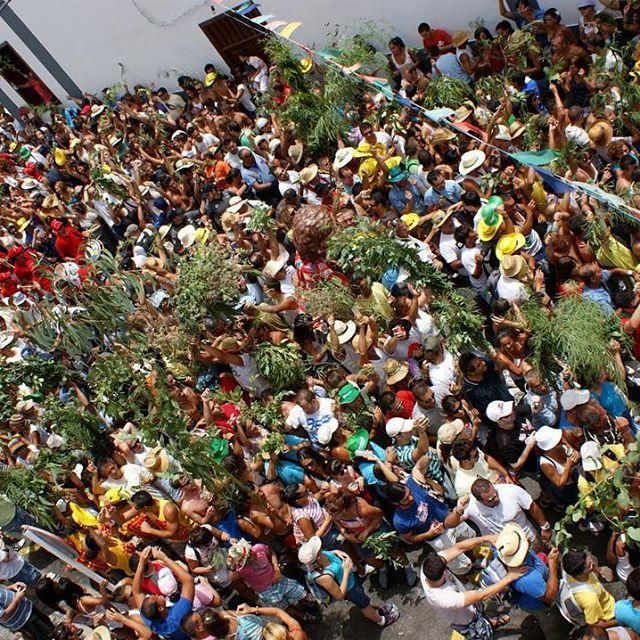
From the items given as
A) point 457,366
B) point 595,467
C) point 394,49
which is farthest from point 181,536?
point 394,49

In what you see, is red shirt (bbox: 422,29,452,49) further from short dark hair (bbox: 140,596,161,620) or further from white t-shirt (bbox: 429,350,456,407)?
short dark hair (bbox: 140,596,161,620)

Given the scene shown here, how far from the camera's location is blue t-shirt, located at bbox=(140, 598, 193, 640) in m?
5.80

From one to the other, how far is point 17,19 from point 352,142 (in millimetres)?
11098

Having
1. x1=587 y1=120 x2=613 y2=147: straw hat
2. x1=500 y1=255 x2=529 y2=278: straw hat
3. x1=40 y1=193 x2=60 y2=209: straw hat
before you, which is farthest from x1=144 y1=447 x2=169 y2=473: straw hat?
x1=40 y1=193 x2=60 y2=209: straw hat

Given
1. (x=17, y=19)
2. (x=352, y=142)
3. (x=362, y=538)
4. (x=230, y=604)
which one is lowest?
(x=230, y=604)

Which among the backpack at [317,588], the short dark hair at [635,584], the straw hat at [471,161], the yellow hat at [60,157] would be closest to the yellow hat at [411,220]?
the straw hat at [471,161]

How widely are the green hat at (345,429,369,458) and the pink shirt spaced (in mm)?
1103

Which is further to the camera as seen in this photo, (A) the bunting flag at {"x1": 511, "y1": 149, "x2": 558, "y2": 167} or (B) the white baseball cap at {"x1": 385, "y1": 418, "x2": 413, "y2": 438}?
(A) the bunting flag at {"x1": 511, "y1": 149, "x2": 558, "y2": 167}

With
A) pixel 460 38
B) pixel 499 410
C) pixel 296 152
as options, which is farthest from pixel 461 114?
pixel 499 410

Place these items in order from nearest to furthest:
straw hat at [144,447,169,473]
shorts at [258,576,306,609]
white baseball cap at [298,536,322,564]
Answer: white baseball cap at [298,536,322,564]
shorts at [258,576,306,609]
straw hat at [144,447,169,473]

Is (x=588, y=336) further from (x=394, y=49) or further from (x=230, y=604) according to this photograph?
(x=394, y=49)

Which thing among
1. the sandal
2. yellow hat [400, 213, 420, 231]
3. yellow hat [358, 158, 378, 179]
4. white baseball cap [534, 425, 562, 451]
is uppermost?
yellow hat [358, 158, 378, 179]

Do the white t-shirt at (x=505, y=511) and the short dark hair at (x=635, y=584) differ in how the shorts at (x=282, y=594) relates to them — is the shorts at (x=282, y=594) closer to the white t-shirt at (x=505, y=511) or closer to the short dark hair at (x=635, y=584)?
the white t-shirt at (x=505, y=511)

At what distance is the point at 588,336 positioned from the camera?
5.87 m
